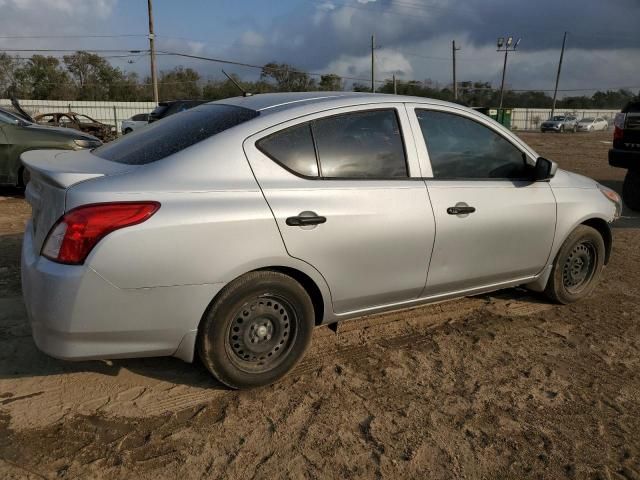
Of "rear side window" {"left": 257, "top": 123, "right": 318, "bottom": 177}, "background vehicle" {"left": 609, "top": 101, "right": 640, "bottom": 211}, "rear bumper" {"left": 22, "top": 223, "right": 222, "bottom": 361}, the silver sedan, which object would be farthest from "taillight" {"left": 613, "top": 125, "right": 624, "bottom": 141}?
"rear bumper" {"left": 22, "top": 223, "right": 222, "bottom": 361}

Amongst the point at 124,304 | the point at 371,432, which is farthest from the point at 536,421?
the point at 124,304

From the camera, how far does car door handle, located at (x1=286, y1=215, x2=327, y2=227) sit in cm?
300

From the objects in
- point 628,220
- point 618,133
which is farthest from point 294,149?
point 618,133

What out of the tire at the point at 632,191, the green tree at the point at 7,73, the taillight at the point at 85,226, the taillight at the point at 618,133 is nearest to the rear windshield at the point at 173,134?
the taillight at the point at 85,226

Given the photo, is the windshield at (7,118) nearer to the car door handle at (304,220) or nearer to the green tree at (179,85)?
the car door handle at (304,220)

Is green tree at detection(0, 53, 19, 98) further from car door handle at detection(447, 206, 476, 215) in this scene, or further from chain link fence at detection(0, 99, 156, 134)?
car door handle at detection(447, 206, 476, 215)

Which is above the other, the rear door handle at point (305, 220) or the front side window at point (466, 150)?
the front side window at point (466, 150)

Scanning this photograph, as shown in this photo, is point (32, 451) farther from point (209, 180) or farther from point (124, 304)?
point (209, 180)

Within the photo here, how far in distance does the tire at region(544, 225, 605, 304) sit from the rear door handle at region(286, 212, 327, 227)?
233 cm

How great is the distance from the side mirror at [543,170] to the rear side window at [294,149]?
1.81 m

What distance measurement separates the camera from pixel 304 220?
304cm

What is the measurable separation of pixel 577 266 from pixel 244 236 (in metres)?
3.13

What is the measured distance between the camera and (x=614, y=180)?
1280 centimetres

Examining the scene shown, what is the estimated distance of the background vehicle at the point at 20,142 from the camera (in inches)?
334
